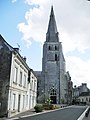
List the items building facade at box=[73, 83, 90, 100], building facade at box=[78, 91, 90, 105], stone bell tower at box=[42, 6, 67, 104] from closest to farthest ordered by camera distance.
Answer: stone bell tower at box=[42, 6, 67, 104]
building facade at box=[78, 91, 90, 105]
building facade at box=[73, 83, 90, 100]

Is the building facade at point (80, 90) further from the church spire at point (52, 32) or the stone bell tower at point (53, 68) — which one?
the church spire at point (52, 32)

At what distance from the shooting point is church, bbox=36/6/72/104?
8069cm

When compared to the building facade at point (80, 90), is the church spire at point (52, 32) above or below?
above

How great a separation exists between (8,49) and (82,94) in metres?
98.8

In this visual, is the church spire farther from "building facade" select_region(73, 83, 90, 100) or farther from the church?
"building facade" select_region(73, 83, 90, 100)

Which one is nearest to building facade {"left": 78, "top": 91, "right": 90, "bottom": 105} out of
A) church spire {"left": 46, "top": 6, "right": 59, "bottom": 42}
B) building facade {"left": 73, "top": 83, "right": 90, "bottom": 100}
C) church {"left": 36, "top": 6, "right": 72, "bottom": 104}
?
building facade {"left": 73, "top": 83, "right": 90, "bottom": 100}

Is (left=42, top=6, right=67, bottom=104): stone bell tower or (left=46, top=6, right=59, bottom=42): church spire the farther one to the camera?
(left=46, top=6, right=59, bottom=42): church spire

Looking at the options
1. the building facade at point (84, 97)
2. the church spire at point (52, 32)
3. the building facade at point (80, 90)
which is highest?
the church spire at point (52, 32)

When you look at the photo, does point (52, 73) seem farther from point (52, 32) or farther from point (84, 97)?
point (84, 97)

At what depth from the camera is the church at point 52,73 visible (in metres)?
80.7

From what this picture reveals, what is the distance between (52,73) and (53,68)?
7.03 feet

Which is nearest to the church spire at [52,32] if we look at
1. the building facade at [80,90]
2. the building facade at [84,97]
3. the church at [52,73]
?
the church at [52,73]

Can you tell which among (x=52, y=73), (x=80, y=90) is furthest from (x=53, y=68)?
(x=80, y=90)

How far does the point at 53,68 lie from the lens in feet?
279
